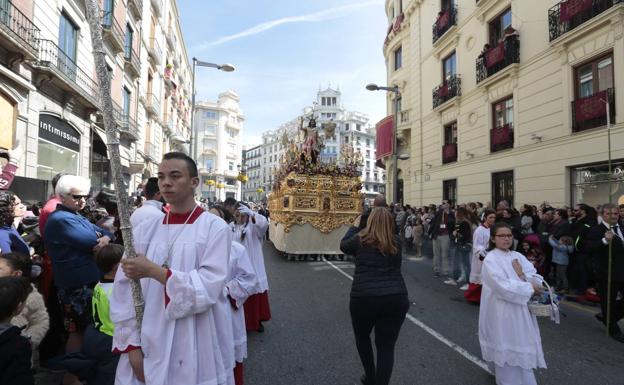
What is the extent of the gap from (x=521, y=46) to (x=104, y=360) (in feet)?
48.2

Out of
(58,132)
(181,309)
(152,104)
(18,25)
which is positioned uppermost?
(152,104)

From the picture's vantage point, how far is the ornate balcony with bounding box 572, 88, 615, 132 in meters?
9.61

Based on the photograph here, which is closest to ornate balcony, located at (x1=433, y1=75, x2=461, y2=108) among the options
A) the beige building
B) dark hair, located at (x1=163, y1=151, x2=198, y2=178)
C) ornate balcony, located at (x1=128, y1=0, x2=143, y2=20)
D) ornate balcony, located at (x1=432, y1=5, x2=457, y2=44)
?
the beige building

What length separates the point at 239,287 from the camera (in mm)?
3617

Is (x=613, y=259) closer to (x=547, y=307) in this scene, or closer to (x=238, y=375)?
(x=547, y=307)

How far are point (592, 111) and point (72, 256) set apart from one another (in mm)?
12131

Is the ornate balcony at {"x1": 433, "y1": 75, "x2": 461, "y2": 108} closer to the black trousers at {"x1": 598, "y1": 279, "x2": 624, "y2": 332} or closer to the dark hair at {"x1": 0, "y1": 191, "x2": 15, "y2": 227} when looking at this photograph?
the black trousers at {"x1": 598, "y1": 279, "x2": 624, "y2": 332}

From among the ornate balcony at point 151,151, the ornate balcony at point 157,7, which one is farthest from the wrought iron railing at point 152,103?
the ornate balcony at point 157,7

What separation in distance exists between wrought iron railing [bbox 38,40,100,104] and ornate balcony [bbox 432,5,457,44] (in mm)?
15183

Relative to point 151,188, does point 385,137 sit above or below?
above

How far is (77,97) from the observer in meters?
12.6

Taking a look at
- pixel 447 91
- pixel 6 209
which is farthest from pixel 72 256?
pixel 447 91

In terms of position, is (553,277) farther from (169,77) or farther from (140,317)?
(169,77)

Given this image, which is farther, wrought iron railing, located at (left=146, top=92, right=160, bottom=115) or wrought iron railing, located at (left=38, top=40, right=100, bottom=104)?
wrought iron railing, located at (left=146, top=92, right=160, bottom=115)
